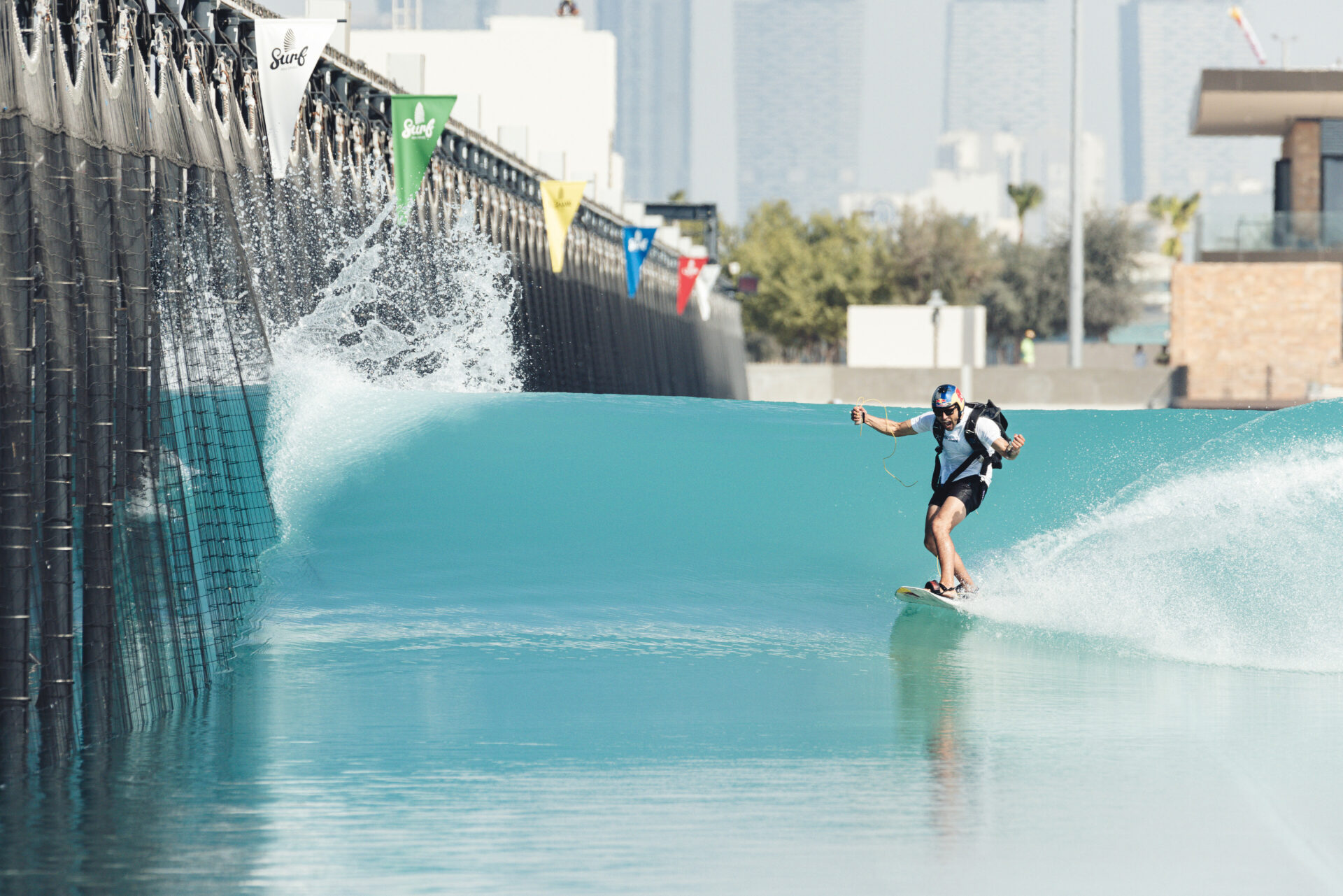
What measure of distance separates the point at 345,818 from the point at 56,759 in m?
1.61

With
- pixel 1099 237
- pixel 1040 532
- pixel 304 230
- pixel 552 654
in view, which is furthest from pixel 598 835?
pixel 1099 237

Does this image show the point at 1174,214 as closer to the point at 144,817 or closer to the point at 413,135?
the point at 413,135

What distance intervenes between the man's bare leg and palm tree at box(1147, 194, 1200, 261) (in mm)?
92384

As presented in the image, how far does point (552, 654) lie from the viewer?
912 cm

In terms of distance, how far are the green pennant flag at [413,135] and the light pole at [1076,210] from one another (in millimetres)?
23797

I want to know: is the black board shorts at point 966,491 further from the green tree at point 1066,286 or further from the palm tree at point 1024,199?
the palm tree at point 1024,199

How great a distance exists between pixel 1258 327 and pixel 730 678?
112 feet

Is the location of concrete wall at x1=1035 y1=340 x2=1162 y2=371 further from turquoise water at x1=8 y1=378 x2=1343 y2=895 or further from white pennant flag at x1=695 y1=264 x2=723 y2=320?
turquoise water at x1=8 y1=378 x2=1343 y2=895

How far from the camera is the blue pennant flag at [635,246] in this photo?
30.9 meters

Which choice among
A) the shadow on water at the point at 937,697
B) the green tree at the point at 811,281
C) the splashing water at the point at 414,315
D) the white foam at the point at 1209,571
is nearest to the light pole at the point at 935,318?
the green tree at the point at 811,281

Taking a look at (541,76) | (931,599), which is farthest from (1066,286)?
(931,599)

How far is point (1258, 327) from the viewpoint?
39.2 meters

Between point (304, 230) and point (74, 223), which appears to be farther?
point (304, 230)

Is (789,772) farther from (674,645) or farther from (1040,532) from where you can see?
(1040,532)
